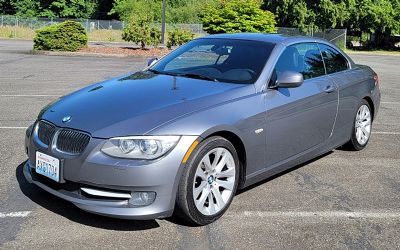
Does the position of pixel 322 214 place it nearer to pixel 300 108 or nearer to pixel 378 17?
pixel 300 108

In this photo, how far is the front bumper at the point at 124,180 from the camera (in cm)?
360

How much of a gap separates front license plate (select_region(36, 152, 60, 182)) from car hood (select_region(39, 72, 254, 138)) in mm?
289

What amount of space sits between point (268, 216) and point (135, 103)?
5.05 feet

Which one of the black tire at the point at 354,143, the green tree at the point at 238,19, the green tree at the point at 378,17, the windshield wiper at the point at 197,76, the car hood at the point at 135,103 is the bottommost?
the black tire at the point at 354,143

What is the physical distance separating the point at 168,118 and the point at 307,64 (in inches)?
88.6

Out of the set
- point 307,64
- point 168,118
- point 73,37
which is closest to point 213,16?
point 73,37

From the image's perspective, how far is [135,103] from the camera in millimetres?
4133

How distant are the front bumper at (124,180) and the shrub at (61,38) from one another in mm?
20532

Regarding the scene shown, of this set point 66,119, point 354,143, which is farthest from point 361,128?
point 66,119

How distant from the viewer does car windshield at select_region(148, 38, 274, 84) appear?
4.82 metres

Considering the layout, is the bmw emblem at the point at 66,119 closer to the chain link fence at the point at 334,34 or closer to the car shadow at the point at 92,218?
the car shadow at the point at 92,218

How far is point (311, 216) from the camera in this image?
4.37m

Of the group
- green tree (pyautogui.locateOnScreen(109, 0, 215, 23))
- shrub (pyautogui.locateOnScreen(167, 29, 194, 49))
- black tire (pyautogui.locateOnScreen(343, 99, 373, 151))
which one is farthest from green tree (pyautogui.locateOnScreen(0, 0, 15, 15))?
black tire (pyautogui.locateOnScreen(343, 99, 373, 151))

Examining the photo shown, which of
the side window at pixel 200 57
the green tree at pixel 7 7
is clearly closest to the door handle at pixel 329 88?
the side window at pixel 200 57
